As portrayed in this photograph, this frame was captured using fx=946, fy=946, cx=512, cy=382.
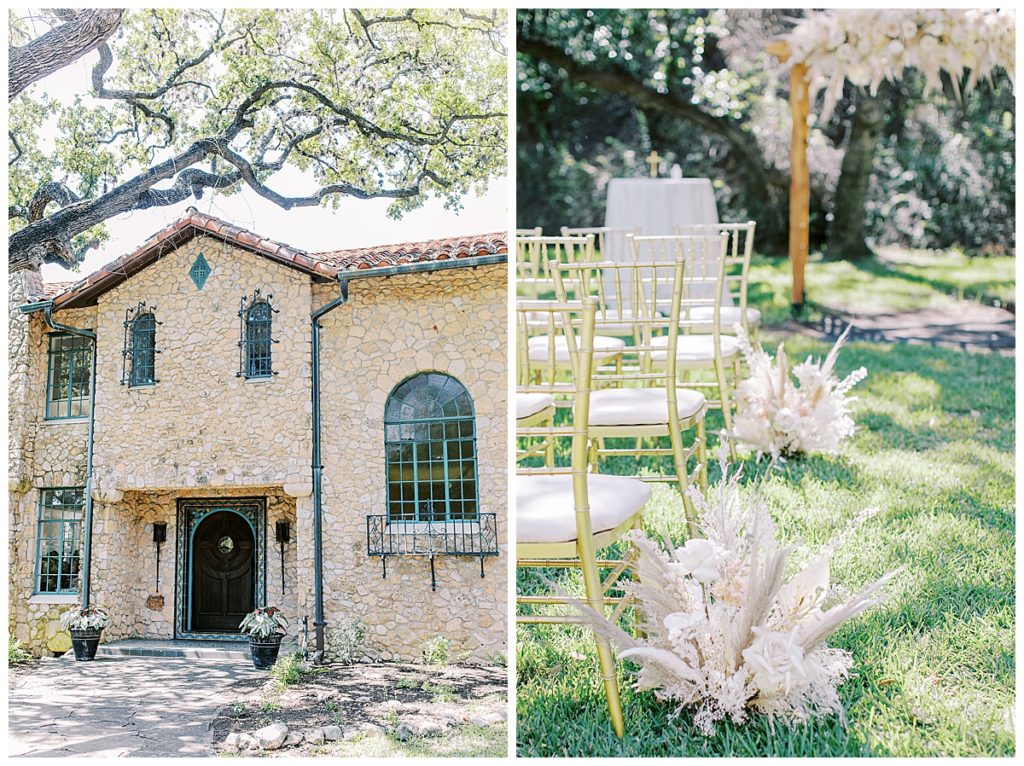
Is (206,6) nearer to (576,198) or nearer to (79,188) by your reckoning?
(79,188)

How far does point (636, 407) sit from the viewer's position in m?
3.18

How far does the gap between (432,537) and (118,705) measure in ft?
2.98

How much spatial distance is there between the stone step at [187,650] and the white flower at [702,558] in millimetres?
1176

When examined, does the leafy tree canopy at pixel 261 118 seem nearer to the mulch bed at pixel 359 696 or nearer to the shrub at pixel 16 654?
the shrub at pixel 16 654

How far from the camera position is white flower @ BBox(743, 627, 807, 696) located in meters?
2.05

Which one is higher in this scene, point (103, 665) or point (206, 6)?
point (206, 6)

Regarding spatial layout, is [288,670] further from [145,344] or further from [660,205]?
[660,205]

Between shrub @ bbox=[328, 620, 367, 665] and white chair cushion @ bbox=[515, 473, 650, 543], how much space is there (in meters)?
0.57

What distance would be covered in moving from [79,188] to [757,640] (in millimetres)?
2184

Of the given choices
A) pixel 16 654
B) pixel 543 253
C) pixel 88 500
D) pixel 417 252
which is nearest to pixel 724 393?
pixel 543 253

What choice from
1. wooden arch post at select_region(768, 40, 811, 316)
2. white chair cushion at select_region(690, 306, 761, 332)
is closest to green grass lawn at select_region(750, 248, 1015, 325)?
Result: wooden arch post at select_region(768, 40, 811, 316)

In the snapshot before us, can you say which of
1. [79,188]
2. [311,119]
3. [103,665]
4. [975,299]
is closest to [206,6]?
[311,119]

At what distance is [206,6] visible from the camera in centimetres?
264

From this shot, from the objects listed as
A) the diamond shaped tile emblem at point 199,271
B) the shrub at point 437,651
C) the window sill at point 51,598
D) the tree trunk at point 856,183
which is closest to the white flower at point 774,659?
the shrub at point 437,651
